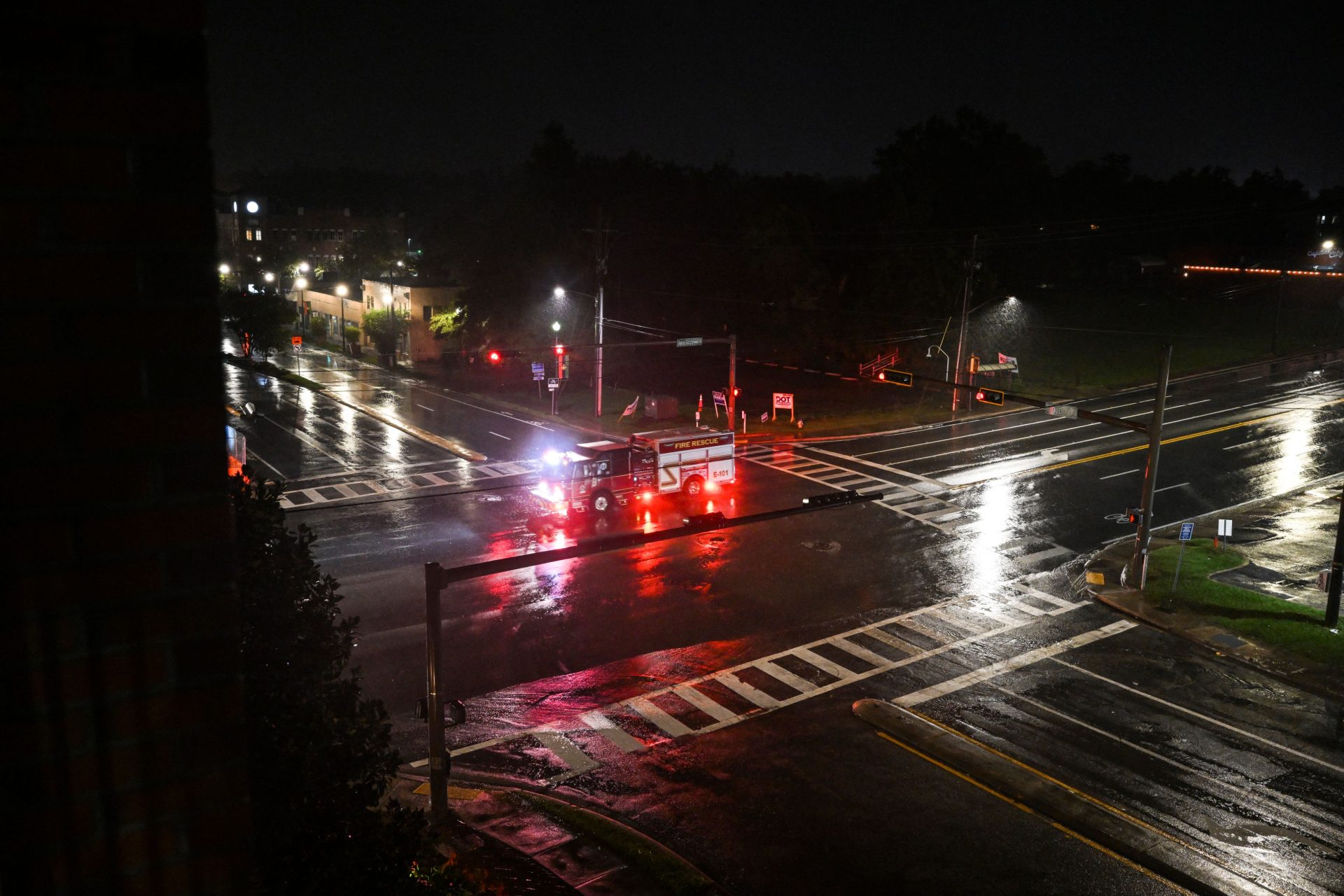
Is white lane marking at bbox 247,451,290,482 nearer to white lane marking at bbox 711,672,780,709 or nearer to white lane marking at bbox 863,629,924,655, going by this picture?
white lane marking at bbox 711,672,780,709

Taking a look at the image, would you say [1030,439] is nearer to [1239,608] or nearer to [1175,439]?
[1175,439]

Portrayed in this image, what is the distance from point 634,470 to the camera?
30.8 metres

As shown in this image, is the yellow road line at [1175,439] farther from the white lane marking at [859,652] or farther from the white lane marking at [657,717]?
the white lane marking at [657,717]

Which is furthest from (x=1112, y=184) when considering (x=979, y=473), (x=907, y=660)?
(x=907, y=660)

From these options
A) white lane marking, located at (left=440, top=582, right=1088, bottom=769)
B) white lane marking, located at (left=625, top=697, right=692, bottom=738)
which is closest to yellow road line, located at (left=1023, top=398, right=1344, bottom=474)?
white lane marking, located at (left=440, top=582, right=1088, bottom=769)

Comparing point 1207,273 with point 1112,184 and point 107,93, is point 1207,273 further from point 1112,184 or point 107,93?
point 107,93

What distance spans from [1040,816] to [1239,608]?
1338 cm

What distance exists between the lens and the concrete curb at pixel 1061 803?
1316 cm

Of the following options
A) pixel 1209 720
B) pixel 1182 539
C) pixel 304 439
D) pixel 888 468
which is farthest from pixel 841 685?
pixel 304 439

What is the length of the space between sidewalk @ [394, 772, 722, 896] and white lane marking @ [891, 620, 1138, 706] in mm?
7350

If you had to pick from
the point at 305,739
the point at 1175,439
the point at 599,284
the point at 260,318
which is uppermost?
the point at 599,284

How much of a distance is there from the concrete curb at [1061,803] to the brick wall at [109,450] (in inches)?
571

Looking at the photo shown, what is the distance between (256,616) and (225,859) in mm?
6996

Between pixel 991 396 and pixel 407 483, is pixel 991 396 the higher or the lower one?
the higher one
